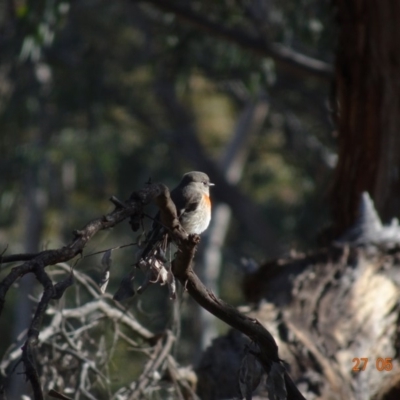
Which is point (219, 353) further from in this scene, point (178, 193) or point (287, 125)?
point (287, 125)

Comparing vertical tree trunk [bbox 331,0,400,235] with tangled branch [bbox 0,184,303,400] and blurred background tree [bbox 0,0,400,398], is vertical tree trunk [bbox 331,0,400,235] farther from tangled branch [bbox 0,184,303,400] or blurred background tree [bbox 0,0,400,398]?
blurred background tree [bbox 0,0,400,398]

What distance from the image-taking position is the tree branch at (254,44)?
9602 millimetres

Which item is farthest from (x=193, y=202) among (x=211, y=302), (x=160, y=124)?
(x=160, y=124)

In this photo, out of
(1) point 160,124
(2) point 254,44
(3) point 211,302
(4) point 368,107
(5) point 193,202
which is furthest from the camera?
(1) point 160,124

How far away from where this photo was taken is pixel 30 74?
54.6ft

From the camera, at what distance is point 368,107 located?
7117 mm

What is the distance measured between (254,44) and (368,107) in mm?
3206

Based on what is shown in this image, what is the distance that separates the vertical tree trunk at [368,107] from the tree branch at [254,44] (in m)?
2.54

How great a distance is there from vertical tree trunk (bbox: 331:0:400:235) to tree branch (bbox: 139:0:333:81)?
2.54 m

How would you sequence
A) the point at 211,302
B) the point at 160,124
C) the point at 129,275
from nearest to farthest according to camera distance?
the point at 129,275 → the point at 211,302 → the point at 160,124
